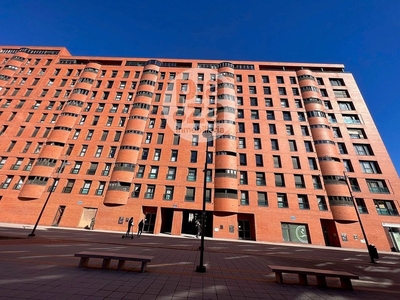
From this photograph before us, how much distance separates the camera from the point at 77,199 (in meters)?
23.9

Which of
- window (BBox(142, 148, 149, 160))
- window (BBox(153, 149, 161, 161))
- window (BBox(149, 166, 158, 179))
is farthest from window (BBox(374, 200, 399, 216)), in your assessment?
window (BBox(142, 148, 149, 160))

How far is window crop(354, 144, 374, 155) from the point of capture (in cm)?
2606

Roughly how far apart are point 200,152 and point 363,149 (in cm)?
2478

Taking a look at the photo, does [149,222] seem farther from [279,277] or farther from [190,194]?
[279,277]

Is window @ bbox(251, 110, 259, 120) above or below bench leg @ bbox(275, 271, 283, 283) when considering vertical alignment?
above

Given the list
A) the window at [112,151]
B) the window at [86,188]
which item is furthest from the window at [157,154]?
the window at [86,188]

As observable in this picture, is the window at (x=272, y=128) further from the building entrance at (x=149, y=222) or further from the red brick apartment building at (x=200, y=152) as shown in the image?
the building entrance at (x=149, y=222)

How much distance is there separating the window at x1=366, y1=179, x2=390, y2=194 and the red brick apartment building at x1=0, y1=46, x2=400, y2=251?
138mm

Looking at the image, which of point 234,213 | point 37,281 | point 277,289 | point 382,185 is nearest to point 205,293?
point 277,289

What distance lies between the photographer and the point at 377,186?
23.5 m

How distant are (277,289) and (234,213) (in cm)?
1798

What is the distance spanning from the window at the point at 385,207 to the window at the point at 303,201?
28.3 feet

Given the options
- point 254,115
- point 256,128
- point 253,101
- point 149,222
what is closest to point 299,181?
point 256,128

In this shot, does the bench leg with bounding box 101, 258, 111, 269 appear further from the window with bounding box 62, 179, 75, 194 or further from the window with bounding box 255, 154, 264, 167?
the window with bounding box 62, 179, 75, 194
